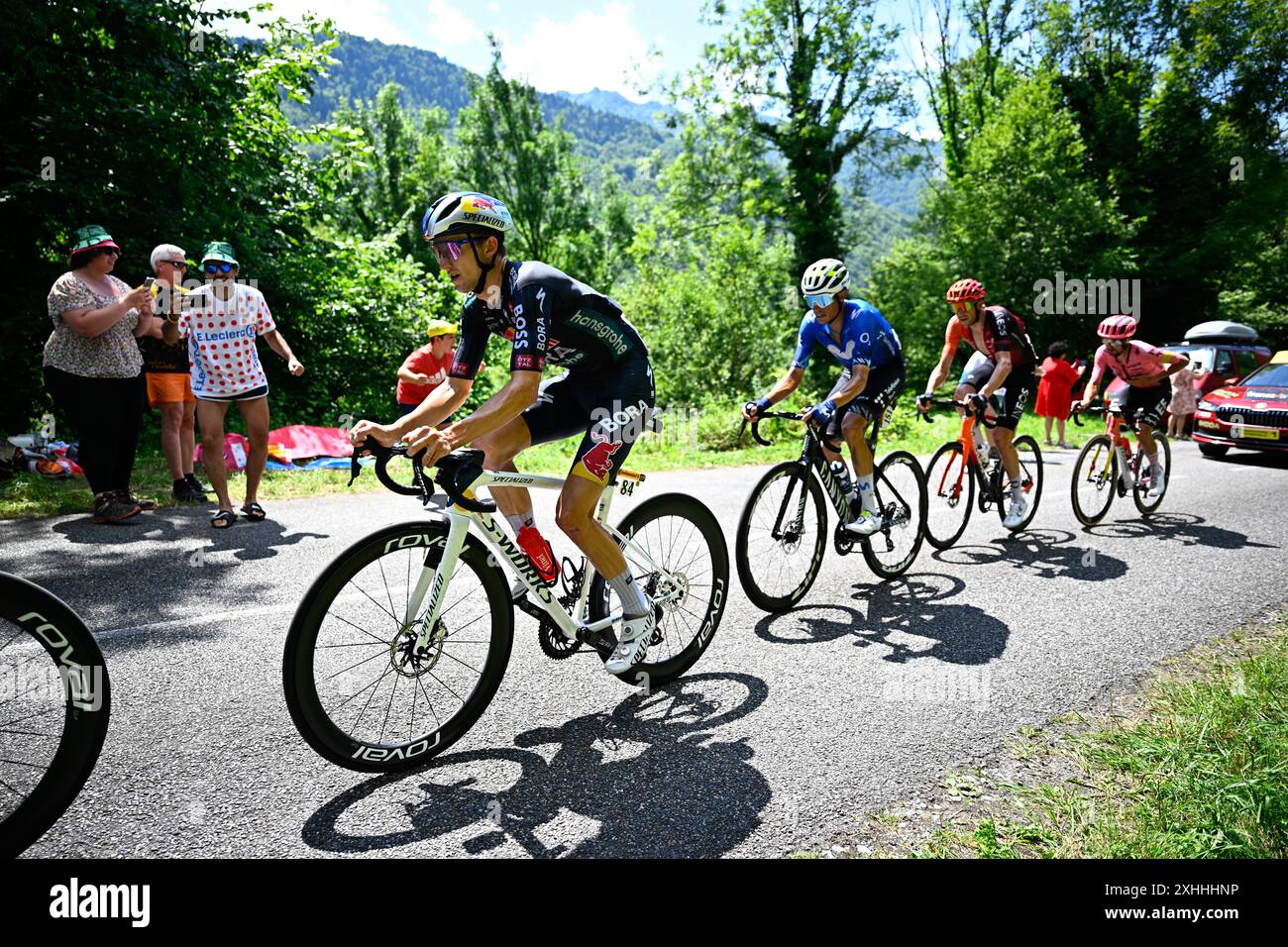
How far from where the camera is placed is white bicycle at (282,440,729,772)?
2.85 metres

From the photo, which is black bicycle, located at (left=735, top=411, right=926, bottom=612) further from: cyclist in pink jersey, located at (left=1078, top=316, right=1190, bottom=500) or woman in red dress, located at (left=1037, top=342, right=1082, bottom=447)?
woman in red dress, located at (left=1037, top=342, right=1082, bottom=447)

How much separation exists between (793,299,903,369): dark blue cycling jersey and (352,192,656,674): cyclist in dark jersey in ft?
7.58

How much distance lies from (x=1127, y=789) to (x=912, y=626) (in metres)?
1.99

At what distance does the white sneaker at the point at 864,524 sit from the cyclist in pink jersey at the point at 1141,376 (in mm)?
3856

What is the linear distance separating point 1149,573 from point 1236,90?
38.0 m

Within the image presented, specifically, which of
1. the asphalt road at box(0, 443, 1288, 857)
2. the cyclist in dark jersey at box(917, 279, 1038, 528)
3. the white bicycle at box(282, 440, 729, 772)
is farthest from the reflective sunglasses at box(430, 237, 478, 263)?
the cyclist in dark jersey at box(917, 279, 1038, 528)

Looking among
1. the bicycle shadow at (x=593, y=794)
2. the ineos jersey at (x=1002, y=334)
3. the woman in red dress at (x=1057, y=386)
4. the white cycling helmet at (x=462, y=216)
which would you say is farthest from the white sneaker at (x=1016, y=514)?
the woman in red dress at (x=1057, y=386)

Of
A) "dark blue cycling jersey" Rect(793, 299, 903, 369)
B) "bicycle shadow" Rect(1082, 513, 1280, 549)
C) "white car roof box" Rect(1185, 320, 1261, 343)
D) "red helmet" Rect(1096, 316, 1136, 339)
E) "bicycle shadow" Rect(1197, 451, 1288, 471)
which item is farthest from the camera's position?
"white car roof box" Rect(1185, 320, 1261, 343)

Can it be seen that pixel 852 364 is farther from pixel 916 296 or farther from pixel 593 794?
pixel 916 296

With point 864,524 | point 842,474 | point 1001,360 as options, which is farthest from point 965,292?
point 864,524

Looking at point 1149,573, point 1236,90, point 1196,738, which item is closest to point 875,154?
point 1236,90

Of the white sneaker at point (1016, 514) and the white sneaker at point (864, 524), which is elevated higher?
the white sneaker at point (864, 524)

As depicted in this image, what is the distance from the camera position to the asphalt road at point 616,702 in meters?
2.73

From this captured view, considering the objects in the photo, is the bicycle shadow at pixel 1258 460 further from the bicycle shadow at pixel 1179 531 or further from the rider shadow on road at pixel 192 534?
the rider shadow on road at pixel 192 534
